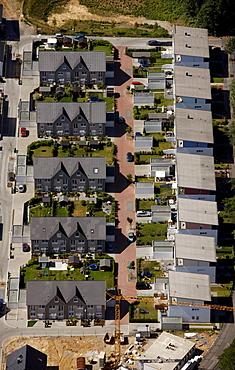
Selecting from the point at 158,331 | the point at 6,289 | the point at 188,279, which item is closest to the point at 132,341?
the point at 158,331

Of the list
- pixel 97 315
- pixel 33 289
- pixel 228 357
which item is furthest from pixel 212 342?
pixel 33 289

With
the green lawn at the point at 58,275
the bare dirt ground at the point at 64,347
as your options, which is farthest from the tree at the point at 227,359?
the green lawn at the point at 58,275

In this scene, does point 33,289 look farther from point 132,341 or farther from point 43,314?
point 132,341

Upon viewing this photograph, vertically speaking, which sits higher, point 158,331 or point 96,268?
point 96,268

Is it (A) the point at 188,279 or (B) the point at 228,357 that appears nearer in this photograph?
(B) the point at 228,357

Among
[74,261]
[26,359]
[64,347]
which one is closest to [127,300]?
[74,261]

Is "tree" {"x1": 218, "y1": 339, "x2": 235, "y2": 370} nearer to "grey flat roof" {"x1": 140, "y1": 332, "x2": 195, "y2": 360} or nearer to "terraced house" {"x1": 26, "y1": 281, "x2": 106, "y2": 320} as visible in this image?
"grey flat roof" {"x1": 140, "y1": 332, "x2": 195, "y2": 360}
